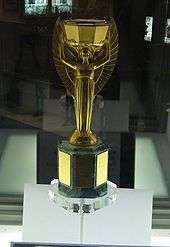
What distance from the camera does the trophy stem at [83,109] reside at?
140 cm

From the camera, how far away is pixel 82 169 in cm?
141

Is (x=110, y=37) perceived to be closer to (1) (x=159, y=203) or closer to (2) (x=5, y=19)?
(2) (x=5, y=19)

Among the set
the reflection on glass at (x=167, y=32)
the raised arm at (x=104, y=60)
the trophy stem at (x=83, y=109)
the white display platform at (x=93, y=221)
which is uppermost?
the reflection on glass at (x=167, y=32)

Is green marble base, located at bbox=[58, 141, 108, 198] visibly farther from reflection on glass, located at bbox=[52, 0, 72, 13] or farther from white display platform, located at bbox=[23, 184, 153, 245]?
reflection on glass, located at bbox=[52, 0, 72, 13]

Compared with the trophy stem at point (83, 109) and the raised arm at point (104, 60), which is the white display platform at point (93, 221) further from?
the raised arm at point (104, 60)

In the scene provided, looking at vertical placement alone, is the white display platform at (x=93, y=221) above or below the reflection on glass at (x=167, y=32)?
below

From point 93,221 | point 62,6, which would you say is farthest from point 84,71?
point 62,6

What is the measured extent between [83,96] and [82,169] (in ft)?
0.66

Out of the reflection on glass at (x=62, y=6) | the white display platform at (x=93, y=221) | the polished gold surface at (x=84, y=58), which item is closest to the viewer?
the polished gold surface at (x=84, y=58)

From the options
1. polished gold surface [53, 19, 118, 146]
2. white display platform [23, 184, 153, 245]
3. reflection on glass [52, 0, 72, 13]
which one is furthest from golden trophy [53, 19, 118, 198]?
reflection on glass [52, 0, 72, 13]

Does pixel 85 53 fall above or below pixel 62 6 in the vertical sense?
below

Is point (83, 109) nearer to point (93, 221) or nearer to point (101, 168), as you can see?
point (101, 168)

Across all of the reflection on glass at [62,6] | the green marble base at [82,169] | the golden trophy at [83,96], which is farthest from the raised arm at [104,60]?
the reflection on glass at [62,6]

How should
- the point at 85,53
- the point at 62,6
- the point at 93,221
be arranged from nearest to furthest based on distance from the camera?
the point at 85,53
the point at 93,221
the point at 62,6
